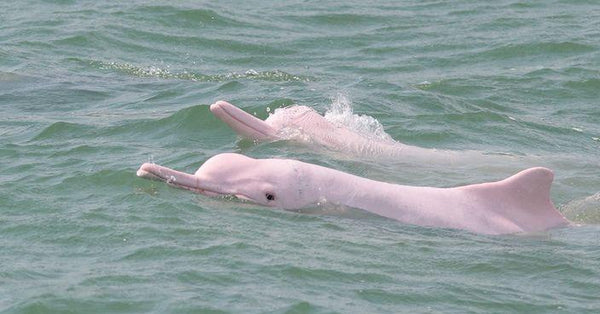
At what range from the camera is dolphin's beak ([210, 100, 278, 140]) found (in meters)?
12.8

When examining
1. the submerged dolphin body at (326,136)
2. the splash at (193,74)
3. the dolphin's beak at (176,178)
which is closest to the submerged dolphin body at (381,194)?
the dolphin's beak at (176,178)

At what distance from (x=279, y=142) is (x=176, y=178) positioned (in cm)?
308

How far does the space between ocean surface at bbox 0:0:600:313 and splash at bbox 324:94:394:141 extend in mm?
43

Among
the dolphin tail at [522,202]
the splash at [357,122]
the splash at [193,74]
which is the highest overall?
the dolphin tail at [522,202]

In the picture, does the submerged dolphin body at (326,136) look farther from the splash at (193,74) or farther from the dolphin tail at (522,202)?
the splash at (193,74)

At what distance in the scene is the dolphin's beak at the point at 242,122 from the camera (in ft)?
41.9

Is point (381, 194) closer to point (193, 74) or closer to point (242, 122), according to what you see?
point (242, 122)

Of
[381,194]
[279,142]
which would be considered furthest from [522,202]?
[279,142]

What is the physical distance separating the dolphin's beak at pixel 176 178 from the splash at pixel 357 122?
3.67 metres

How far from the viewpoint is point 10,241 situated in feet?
31.8

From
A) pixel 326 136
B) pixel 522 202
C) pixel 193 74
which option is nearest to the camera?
pixel 522 202

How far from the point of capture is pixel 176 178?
10.3 metres

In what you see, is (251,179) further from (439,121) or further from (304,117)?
(439,121)

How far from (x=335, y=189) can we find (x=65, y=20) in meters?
12.3
